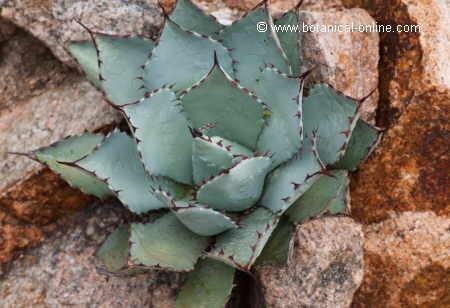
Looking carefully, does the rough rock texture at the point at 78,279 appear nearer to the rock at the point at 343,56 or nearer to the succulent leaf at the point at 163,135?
the succulent leaf at the point at 163,135

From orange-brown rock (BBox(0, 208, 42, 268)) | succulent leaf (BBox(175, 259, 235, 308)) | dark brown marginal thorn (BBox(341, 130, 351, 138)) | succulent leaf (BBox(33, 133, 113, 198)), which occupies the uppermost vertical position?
dark brown marginal thorn (BBox(341, 130, 351, 138))

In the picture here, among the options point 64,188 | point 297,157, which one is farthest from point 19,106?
point 297,157

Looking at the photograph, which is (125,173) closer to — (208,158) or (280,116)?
(208,158)

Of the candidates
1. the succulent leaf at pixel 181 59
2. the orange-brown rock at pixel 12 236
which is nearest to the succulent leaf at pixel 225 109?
the succulent leaf at pixel 181 59

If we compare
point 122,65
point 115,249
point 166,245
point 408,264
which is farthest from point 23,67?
point 408,264

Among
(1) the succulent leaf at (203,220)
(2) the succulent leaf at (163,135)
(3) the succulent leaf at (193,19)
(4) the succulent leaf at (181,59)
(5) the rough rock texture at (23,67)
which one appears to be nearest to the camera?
(1) the succulent leaf at (203,220)

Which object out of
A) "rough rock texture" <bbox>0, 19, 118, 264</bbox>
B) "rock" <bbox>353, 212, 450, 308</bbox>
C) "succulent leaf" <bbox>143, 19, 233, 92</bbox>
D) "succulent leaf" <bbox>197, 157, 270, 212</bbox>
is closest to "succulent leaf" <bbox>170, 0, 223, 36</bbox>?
"succulent leaf" <bbox>143, 19, 233, 92</bbox>

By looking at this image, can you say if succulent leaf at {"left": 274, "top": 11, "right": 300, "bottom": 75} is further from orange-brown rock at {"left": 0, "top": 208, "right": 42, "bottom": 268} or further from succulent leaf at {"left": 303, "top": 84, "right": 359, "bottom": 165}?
orange-brown rock at {"left": 0, "top": 208, "right": 42, "bottom": 268}

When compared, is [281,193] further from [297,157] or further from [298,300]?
[298,300]
